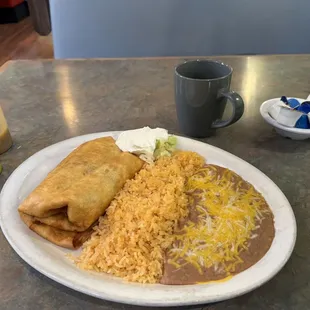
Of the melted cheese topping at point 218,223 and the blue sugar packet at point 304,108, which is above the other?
the blue sugar packet at point 304,108

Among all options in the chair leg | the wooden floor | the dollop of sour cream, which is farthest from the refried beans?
the chair leg

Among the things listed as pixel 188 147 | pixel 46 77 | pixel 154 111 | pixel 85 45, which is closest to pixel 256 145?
pixel 188 147

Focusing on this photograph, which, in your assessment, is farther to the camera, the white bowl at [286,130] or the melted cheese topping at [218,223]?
the white bowl at [286,130]

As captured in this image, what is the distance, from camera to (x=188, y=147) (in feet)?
2.69

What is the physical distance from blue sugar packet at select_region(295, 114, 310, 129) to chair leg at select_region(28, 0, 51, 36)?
358 centimetres

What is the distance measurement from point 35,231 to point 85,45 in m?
1.09

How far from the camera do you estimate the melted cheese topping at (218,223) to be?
55cm

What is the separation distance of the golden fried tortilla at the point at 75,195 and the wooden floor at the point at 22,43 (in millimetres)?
2947

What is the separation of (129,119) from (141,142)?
246mm

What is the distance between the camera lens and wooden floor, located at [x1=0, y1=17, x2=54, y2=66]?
3538mm

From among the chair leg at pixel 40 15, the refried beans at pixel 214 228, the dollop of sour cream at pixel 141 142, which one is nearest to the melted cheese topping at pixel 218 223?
the refried beans at pixel 214 228

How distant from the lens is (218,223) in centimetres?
60

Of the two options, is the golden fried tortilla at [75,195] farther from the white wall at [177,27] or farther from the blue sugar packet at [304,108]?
the white wall at [177,27]

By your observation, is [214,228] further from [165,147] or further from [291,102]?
[291,102]
